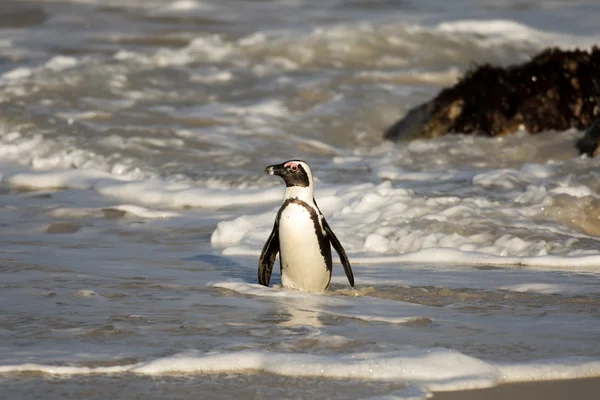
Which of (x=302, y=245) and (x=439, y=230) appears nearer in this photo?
(x=302, y=245)

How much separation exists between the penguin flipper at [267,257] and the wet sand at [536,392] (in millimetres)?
2284

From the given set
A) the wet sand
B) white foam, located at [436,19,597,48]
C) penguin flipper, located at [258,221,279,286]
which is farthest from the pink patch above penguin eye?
white foam, located at [436,19,597,48]

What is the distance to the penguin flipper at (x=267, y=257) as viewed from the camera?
6.45m

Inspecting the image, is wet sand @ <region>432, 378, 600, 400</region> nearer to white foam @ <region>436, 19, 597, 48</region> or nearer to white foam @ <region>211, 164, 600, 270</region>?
white foam @ <region>211, 164, 600, 270</region>

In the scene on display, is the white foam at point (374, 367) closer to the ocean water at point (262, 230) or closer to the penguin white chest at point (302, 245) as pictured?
the ocean water at point (262, 230)

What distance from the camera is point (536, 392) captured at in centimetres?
438

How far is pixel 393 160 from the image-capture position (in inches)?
470

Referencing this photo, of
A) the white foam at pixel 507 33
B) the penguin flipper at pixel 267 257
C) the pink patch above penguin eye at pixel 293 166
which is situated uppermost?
the white foam at pixel 507 33

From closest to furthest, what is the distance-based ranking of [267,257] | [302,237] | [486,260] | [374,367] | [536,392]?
[536,392]
[374,367]
[302,237]
[267,257]
[486,260]

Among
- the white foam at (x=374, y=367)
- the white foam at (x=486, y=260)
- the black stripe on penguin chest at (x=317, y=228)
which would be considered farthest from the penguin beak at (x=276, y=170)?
the white foam at (x=374, y=367)

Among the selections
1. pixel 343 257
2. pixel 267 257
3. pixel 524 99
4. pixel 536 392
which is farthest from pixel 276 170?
pixel 524 99

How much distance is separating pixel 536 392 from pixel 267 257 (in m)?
2.45

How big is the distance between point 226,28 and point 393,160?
12266 millimetres

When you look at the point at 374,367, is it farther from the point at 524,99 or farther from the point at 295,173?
the point at 524,99
